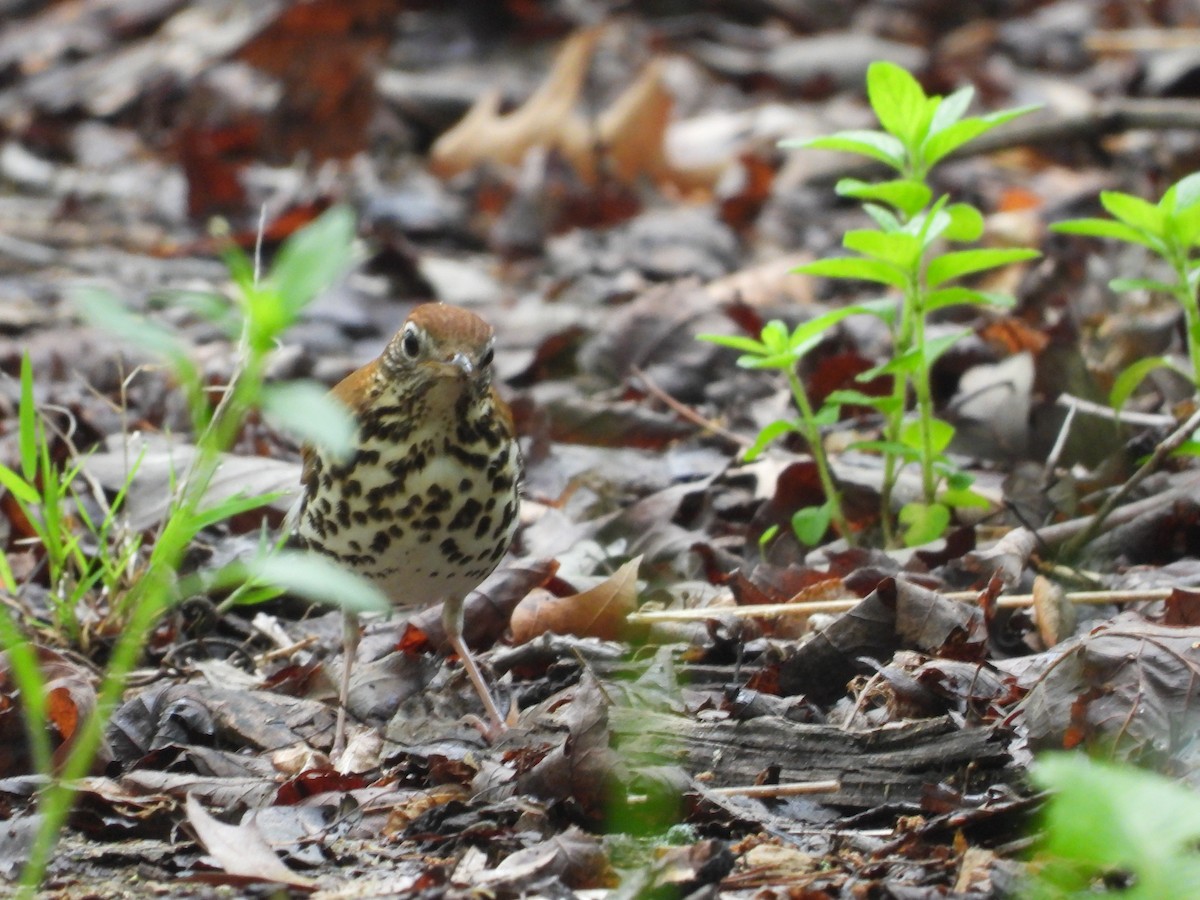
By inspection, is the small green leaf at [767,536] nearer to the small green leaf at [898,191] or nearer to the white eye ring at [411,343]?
the small green leaf at [898,191]

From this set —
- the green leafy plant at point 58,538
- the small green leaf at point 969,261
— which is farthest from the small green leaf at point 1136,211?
the green leafy plant at point 58,538

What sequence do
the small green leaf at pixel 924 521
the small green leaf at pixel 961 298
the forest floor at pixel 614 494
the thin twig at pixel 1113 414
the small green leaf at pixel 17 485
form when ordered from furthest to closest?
1. the thin twig at pixel 1113 414
2. the small green leaf at pixel 924 521
3. the small green leaf at pixel 961 298
4. the small green leaf at pixel 17 485
5. the forest floor at pixel 614 494

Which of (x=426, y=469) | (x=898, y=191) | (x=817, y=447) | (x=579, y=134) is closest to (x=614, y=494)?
(x=817, y=447)

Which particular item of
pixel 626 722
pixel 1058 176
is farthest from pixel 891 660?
pixel 1058 176

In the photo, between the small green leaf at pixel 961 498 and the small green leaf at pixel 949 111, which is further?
the small green leaf at pixel 961 498

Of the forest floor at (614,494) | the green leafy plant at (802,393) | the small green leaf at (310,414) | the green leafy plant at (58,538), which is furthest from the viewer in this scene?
the green leafy plant at (802,393)

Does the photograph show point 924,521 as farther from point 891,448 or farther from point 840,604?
point 840,604

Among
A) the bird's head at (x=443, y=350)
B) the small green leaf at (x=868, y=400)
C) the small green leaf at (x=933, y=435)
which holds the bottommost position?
the small green leaf at (x=933, y=435)
